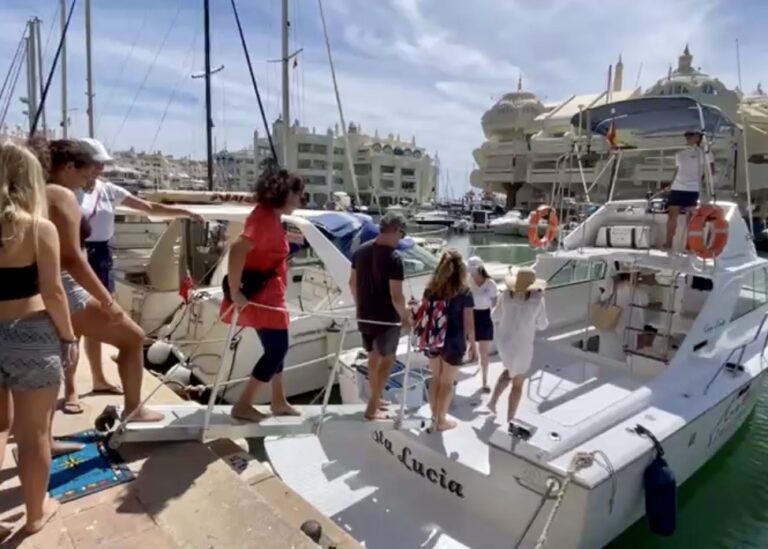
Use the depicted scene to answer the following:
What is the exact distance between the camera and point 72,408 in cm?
346

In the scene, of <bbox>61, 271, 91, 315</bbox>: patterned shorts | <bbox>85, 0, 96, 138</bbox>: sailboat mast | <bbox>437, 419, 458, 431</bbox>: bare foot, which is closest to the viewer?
<bbox>61, 271, 91, 315</bbox>: patterned shorts

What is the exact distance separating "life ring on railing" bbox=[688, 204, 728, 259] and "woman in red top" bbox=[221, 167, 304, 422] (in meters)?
4.65

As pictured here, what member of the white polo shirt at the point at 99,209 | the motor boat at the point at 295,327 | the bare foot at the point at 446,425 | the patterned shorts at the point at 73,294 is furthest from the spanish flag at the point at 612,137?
the patterned shorts at the point at 73,294

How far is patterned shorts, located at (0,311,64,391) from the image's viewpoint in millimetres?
2170

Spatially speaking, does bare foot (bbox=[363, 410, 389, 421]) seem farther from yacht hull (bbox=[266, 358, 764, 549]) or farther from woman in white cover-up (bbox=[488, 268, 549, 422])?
woman in white cover-up (bbox=[488, 268, 549, 422])

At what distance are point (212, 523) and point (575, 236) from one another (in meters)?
6.23

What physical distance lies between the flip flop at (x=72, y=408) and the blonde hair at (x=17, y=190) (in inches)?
72.5

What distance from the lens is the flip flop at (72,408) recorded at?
3.45m

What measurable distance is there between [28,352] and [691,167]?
672 centimetres

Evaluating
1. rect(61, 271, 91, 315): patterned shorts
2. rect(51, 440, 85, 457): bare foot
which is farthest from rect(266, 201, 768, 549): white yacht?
rect(61, 271, 91, 315): patterned shorts

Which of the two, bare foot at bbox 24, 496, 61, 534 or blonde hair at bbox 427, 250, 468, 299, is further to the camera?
blonde hair at bbox 427, 250, 468, 299

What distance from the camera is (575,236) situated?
24.2 ft

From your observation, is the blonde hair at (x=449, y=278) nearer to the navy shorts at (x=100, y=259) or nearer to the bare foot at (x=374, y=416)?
the bare foot at (x=374, y=416)

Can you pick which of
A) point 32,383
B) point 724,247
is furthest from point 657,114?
point 32,383
